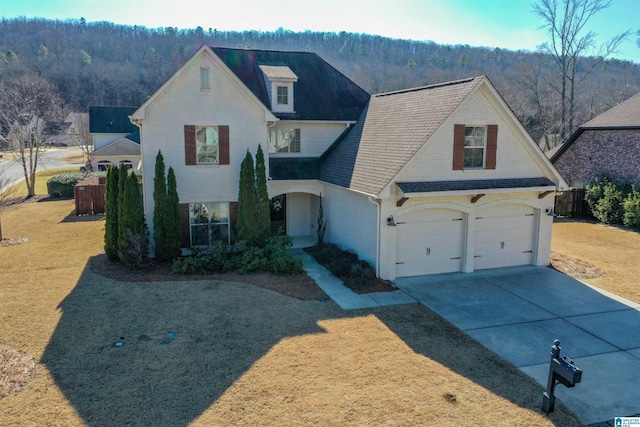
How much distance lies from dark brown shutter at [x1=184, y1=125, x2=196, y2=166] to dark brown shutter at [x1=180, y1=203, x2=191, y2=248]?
1.71 meters

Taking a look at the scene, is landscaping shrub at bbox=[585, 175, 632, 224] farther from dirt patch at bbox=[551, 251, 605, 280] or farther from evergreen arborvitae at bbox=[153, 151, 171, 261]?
evergreen arborvitae at bbox=[153, 151, 171, 261]

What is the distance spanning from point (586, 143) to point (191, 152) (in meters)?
23.0

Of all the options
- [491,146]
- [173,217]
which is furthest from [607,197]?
[173,217]

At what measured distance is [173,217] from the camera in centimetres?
1683

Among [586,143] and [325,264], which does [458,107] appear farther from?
[586,143]

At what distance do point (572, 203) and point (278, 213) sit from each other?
17.5m

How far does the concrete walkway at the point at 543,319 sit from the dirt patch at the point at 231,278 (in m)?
0.51

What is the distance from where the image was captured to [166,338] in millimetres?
10680

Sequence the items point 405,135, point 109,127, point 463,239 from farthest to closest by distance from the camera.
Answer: point 109,127, point 463,239, point 405,135

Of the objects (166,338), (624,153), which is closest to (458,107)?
(166,338)

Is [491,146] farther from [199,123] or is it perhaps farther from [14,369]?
[14,369]

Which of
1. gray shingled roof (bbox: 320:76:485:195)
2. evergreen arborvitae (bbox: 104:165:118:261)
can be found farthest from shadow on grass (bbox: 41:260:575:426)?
gray shingled roof (bbox: 320:76:485:195)

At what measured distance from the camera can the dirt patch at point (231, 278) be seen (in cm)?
1402

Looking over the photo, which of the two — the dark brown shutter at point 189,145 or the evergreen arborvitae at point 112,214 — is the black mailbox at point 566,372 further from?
the evergreen arborvitae at point 112,214
